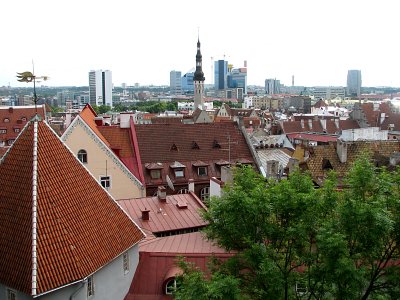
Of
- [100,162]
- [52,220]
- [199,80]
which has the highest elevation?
[199,80]

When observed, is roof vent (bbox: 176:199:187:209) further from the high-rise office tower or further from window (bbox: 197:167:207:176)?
the high-rise office tower

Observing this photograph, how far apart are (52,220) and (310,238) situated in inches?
386

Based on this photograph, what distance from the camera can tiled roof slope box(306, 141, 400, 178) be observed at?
4441cm

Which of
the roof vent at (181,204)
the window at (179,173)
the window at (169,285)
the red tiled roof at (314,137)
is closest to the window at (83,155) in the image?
the window at (179,173)

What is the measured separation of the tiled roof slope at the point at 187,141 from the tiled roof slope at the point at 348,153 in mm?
6162

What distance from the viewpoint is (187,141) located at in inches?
1786

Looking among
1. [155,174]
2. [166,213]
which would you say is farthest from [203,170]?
[166,213]

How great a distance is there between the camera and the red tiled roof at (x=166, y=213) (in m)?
28.6

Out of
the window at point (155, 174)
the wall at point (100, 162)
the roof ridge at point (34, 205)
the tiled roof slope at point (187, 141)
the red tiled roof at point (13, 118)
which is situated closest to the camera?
the roof ridge at point (34, 205)

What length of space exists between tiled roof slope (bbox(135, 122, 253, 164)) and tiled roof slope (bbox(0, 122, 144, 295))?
21.6m

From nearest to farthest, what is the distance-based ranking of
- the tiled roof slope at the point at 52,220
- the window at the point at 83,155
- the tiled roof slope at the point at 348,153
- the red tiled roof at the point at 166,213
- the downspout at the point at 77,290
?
the tiled roof slope at the point at 52,220 < the downspout at the point at 77,290 < the red tiled roof at the point at 166,213 < the window at the point at 83,155 < the tiled roof slope at the point at 348,153

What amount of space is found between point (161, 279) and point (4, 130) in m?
64.6

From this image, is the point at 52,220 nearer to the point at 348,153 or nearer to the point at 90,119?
the point at 90,119

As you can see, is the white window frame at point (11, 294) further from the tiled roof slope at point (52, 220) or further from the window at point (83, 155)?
the window at point (83, 155)
